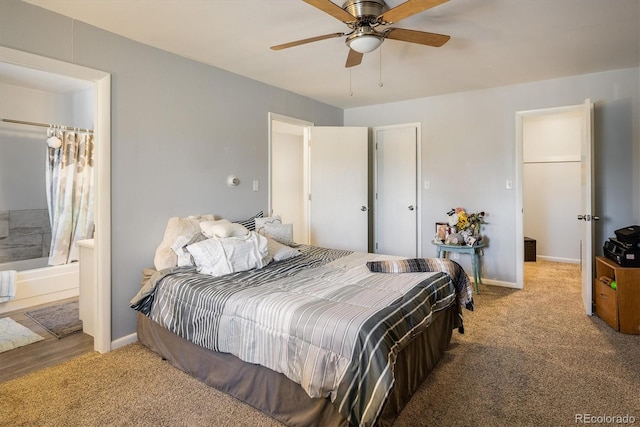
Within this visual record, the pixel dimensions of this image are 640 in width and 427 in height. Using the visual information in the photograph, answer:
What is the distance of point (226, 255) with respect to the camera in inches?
96.7

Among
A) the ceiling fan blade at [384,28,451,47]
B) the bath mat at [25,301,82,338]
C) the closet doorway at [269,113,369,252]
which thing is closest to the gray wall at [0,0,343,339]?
the bath mat at [25,301,82,338]

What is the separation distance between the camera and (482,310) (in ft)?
11.1

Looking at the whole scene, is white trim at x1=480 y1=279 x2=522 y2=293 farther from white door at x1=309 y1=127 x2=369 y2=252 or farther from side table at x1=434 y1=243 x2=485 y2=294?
white door at x1=309 y1=127 x2=369 y2=252

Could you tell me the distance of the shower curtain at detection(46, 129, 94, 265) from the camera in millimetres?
3945

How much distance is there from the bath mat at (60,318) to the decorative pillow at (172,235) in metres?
1.09

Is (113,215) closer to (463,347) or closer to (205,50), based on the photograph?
(205,50)

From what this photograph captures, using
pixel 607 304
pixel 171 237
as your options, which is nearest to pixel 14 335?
pixel 171 237

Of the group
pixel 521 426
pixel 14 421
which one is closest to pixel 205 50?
pixel 14 421

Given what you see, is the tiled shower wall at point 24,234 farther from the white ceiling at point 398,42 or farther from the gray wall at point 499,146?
the gray wall at point 499,146

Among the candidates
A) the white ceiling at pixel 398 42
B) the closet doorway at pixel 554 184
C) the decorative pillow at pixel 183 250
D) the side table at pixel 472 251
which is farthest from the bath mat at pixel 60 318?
the closet doorway at pixel 554 184

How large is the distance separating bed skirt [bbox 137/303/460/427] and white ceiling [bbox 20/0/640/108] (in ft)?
6.90

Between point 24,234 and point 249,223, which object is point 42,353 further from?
point 24,234

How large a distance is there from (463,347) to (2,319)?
13.7 ft

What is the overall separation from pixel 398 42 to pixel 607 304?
2874 mm
